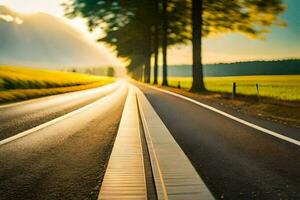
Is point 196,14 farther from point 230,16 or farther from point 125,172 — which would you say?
point 125,172

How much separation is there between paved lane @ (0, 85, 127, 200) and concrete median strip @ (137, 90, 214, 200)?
0.75 m

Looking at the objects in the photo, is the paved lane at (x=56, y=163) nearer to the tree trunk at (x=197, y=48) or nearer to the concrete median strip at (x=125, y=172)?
the concrete median strip at (x=125, y=172)

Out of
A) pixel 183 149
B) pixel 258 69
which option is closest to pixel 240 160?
pixel 183 149

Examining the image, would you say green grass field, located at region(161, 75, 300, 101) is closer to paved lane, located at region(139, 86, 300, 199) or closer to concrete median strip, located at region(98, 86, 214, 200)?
paved lane, located at region(139, 86, 300, 199)

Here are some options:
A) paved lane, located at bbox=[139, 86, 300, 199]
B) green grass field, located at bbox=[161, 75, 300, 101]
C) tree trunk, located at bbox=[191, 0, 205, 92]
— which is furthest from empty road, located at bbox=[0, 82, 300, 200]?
tree trunk, located at bbox=[191, 0, 205, 92]

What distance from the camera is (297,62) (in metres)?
109

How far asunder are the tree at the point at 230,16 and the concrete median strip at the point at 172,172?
18.2 meters

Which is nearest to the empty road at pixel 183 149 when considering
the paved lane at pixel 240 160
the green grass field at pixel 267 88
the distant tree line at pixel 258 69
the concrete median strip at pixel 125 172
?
the paved lane at pixel 240 160

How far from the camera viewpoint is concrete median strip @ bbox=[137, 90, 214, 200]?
4.18 meters

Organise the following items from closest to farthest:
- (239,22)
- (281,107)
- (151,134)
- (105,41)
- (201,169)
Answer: (201,169) < (151,134) < (281,107) < (239,22) < (105,41)

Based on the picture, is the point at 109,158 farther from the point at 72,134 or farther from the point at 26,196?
the point at 72,134

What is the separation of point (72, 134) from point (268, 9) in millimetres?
19017

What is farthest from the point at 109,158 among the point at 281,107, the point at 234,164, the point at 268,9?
the point at 268,9

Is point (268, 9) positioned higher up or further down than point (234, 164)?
higher up
